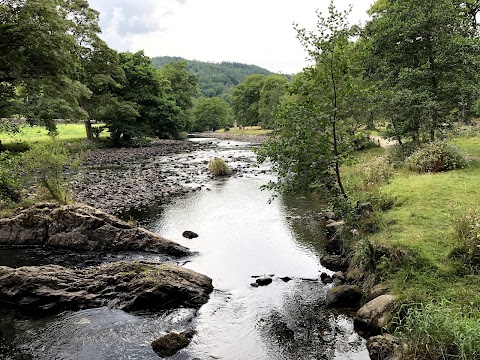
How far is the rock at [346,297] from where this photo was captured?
961 centimetres

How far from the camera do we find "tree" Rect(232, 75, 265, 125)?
101000mm

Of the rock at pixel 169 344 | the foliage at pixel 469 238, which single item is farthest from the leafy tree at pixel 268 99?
the rock at pixel 169 344

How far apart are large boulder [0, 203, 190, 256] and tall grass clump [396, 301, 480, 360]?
355 inches

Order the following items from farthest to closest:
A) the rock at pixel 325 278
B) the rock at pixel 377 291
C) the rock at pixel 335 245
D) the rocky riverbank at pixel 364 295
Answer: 1. the rock at pixel 335 245
2. the rock at pixel 325 278
3. the rock at pixel 377 291
4. the rocky riverbank at pixel 364 295

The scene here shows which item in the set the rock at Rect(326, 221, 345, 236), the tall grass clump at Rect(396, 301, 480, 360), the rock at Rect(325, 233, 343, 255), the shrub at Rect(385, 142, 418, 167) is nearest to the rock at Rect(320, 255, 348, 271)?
the rock at Rect(325, 233, 343, 255)

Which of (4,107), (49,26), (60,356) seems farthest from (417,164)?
(4,107)

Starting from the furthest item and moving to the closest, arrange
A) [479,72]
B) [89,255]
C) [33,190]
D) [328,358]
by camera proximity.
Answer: [479,72], [33,190], [89,255], [328,358]

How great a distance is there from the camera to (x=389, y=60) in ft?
72.5

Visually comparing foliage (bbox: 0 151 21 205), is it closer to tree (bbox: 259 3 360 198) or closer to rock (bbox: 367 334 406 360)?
tree (bbox: 259 3 360 198)

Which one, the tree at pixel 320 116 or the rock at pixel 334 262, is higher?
the tree at pixel 320 116

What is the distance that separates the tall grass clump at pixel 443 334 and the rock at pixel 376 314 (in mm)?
1122

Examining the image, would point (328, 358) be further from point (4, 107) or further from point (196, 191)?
point (4, 107)

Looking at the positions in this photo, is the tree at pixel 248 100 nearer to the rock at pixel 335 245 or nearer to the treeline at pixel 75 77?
the treeline at pixel 75 77

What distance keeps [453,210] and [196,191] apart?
54.1 ft
